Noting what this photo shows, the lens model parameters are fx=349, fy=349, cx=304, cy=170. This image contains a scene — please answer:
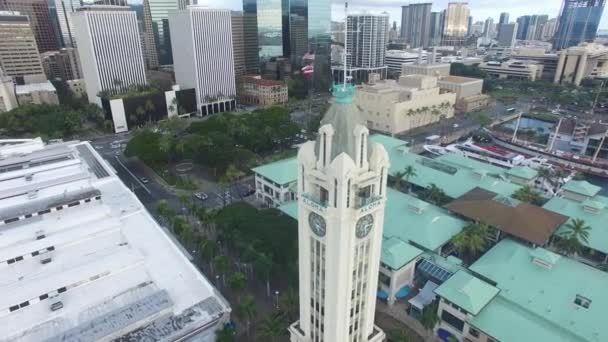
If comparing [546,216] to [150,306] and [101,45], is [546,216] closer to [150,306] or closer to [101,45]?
[150,306]

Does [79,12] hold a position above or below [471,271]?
above

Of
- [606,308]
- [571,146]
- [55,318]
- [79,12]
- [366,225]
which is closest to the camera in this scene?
[366,225]

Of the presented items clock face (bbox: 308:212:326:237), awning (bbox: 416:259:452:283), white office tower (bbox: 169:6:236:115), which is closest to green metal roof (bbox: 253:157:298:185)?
awning (bbox: 416:259:452:283)

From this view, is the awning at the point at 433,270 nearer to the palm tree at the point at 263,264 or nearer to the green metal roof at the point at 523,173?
the palm tree at the point at 263,264

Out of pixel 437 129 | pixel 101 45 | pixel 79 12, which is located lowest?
pixel 437 129

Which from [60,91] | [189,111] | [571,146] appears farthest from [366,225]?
[60,91]

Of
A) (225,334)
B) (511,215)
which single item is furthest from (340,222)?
(511,215)

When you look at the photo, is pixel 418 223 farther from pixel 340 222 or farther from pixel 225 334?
pixel 340 222

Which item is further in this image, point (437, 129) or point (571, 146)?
point (437, 129)
